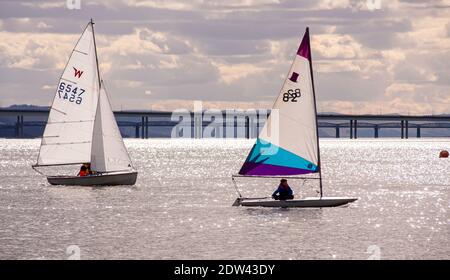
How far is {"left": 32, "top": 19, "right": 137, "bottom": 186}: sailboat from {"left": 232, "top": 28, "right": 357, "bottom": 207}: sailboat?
62.5ft

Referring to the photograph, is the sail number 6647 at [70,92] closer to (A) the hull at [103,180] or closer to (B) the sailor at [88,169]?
(B) the sailor at [88,169]

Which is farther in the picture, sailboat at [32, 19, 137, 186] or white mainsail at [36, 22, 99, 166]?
sailboat at [32, 19, 137, 186]

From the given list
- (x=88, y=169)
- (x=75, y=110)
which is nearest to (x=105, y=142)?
(x=75, y=110)

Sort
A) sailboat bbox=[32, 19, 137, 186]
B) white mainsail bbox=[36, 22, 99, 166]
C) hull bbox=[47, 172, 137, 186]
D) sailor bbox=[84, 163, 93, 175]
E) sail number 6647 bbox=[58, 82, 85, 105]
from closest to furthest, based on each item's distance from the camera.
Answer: white mainsail bbox=[36, 22, 99, 166]
sail number 6647 bbox=[58, 82, 85, 105]
sailboat bbox=[32, 19, 137, 186]
hull bbox=[47, 172, 137, 186]
sailor bbox=[84, 163, 93, 175]

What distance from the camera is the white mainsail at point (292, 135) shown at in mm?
56656

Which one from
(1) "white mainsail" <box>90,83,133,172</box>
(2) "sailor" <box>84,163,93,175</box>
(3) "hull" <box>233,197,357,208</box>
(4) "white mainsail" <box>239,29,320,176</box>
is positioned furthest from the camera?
(2) "sailor" <box>84,163,93,175</box>

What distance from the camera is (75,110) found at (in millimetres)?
74625

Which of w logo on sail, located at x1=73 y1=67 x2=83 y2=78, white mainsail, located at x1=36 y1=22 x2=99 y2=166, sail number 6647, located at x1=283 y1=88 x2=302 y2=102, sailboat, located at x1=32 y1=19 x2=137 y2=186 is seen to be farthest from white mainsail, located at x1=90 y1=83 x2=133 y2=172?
sail number 6647, located at x1=283 y1=88 x2=302 y2=102

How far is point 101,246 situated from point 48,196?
92.7 feet

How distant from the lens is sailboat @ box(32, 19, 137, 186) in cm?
7394

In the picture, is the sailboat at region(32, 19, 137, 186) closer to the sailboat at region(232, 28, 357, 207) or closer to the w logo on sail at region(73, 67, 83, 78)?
the w logo on sail at region(73, 67, 83, 78)

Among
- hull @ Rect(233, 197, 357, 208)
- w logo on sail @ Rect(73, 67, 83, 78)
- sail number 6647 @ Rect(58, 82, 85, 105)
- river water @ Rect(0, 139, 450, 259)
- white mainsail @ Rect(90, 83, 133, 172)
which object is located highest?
w logo on sail @ Rect(73, 67, 83, 78)
